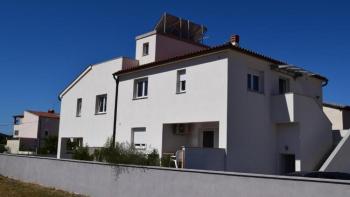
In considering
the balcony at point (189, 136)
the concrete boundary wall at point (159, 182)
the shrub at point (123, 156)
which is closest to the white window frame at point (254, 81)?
the balcony at point (189, 136)

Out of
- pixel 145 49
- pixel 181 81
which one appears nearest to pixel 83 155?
pixel 181 81

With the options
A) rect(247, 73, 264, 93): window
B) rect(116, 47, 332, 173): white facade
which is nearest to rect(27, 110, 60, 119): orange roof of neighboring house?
rect(116, 47, 332, 173): white facade

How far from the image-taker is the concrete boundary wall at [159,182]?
855 centimetres

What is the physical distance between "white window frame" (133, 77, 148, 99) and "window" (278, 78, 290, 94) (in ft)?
23.8

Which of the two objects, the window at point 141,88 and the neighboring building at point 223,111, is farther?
the window at point 141,88

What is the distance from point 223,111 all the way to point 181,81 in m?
3.61

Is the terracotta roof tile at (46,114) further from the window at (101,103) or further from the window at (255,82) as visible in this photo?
the window at (255,82)

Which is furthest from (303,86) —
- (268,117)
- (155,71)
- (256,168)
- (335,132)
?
(155,71)

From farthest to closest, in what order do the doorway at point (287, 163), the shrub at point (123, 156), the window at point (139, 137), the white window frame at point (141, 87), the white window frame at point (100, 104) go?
1. the white window frame at point (100, 104)
2. the white window frame at point (141, 87)
3. the window at point (139, 137)
4. the doorway at point (287, 163)
5. the shrub at point (123, 156)

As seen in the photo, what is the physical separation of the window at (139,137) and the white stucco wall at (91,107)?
7.29 ft

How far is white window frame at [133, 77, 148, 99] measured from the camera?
22.3 metres

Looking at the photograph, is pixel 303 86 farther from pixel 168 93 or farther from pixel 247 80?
pixel 168 93

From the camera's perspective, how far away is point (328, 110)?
2784 centimetres

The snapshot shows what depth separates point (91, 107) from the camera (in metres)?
26.5
